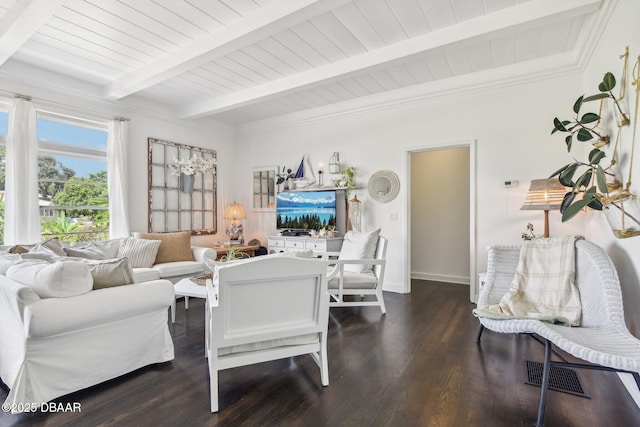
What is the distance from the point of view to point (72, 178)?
14.3 ft

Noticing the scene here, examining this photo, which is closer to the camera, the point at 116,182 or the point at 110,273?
the point at 110,273

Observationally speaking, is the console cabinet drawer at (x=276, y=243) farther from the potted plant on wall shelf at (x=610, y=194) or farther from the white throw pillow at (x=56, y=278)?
the potted plant on wall shelf at (x=610, y=194)

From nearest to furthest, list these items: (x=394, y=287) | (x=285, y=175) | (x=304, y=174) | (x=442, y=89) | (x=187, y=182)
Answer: (x=442, y=89)
(x=394, y=287)
(x=187, y=182)
(x=304, y=174)
(x=285, y=175)

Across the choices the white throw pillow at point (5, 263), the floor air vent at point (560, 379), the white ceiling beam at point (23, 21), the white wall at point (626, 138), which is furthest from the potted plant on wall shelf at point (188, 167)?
the white wall at point (626, 138)

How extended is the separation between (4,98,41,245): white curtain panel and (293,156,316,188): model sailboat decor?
3.48m

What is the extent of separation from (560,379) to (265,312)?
6.66ft

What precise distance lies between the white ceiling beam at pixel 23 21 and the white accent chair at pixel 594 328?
3886 millimetres

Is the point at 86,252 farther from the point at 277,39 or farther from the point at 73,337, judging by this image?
the point at 277,39

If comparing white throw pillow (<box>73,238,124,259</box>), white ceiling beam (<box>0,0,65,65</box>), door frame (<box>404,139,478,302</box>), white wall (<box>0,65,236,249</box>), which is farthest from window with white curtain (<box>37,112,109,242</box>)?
door frame (<box>404,139,478,302</box>)

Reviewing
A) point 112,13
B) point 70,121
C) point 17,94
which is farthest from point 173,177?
point 112,13

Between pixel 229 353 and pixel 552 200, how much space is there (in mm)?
3284

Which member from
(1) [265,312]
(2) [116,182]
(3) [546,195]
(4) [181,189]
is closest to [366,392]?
(1) [265,312]

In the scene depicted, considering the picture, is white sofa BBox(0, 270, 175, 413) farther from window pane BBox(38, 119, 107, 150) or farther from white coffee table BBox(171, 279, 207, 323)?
window pane BBox(38, 119, 107, 150)

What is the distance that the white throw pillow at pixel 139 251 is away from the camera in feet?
13.6
